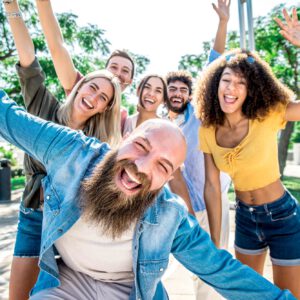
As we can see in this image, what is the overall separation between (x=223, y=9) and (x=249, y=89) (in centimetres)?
112

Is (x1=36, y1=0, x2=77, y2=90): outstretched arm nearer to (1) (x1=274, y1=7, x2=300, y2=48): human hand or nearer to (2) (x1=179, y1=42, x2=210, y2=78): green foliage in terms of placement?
(1) (x1=274, y1=7, x2=300, y2=48): human hand

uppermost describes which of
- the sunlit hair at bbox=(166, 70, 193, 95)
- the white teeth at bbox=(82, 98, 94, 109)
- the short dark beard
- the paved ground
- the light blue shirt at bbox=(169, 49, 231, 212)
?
the sunlit hair at bbox=(166, 70, 193, 95)

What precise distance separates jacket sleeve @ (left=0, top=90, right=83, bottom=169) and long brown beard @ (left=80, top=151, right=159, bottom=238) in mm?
243

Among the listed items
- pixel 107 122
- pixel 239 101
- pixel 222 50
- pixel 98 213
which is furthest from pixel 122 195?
pixel 222 50

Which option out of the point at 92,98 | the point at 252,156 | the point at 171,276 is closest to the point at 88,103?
the point at 92,98

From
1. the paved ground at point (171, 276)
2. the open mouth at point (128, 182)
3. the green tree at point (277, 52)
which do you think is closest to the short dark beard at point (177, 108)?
the open mouth at point (128, 182)

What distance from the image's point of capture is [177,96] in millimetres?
3775

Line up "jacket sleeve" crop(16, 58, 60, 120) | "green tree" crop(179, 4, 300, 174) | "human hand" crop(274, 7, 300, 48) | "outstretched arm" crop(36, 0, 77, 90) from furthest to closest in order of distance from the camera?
"green tree" crop(179, 4, 300, 174) → "outstretched arm" crop(36, 0, 77, 90) → "human hand" crop(274, 7, 300, 48) → "jacket sleeve" crop(16, 58, 60, 120)

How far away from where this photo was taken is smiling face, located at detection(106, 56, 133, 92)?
3.82 metres

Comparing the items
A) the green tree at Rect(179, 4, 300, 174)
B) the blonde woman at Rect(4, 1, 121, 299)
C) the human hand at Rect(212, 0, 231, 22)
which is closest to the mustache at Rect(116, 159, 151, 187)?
the blonde woman at Rect(4, 1, 121, 299)

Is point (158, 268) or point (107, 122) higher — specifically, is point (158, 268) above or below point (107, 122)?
below

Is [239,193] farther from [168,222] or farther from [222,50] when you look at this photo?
[222,50]

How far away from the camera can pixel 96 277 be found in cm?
223

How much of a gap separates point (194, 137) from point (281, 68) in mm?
10883
